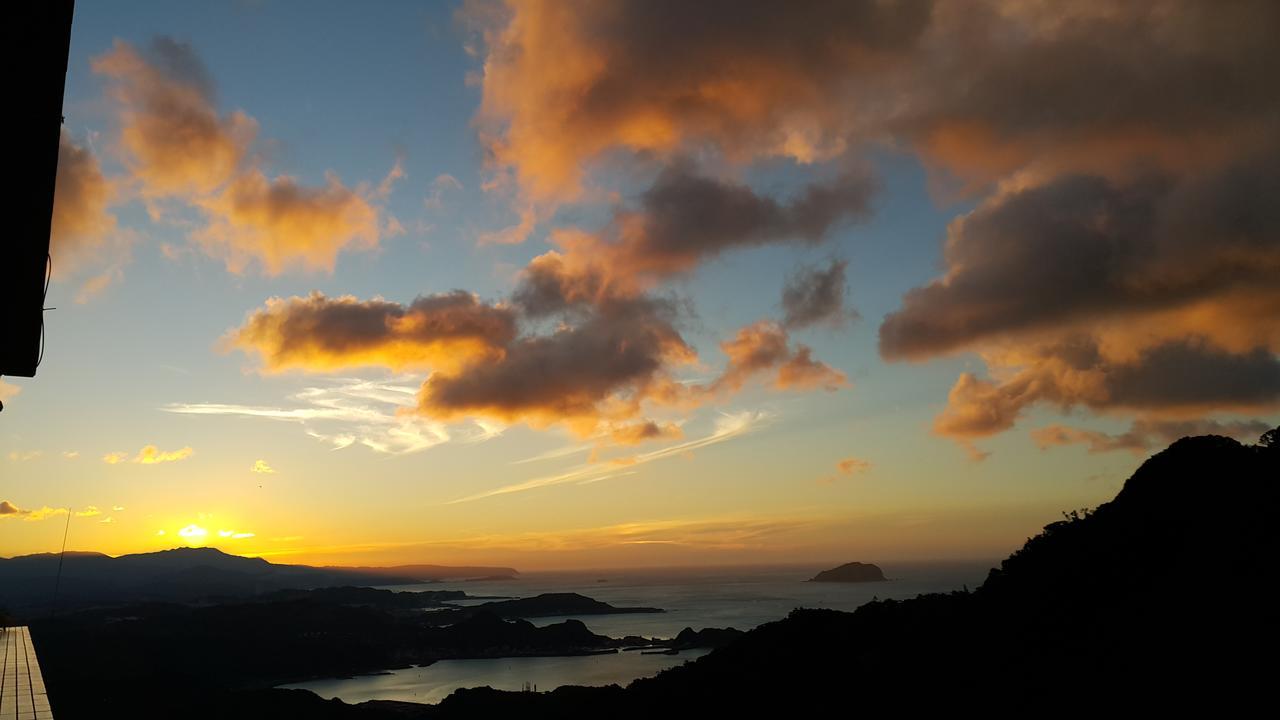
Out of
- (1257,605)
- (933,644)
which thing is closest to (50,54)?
(1257,605)

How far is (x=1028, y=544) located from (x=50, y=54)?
155 ft

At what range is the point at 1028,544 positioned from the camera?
41312 millimetres

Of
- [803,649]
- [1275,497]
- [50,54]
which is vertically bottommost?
[803,649]

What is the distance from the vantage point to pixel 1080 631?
28.6m

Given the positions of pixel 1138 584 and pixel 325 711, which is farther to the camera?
pixel 325 711

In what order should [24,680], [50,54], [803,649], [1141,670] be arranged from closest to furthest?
[50,54], [24,680], [1141,670], [803,649]

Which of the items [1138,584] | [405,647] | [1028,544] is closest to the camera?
[1138,584]

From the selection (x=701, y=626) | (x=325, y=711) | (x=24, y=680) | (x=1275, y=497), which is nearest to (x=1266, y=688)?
(x=1275, y=497)

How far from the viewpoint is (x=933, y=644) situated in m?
35.8

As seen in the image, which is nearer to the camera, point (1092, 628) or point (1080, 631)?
point (1092, 628)

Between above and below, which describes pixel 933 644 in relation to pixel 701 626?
above

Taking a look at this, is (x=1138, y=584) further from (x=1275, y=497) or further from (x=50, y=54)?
(x=50, y=54)

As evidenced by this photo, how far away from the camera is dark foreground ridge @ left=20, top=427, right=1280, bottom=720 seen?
77.6ft

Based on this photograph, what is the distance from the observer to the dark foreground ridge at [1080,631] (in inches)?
Answer: 931
